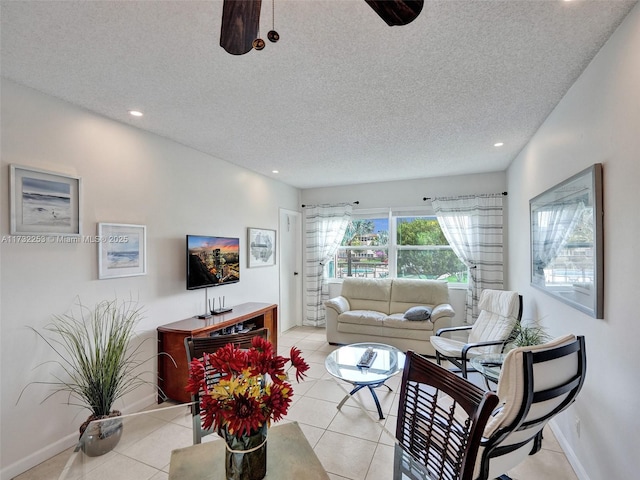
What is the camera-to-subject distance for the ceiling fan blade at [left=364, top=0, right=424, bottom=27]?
2.55 feet

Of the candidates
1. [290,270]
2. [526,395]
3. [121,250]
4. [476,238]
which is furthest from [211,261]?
[476,238]

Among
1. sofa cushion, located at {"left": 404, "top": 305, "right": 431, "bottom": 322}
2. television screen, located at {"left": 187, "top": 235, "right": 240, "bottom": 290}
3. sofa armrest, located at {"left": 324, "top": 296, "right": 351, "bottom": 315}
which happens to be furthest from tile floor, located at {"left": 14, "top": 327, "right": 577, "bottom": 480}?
sofa armrest, located at {"left": 324, "top": 296, "right": 351, "bottom": 315}

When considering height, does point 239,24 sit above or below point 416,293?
above

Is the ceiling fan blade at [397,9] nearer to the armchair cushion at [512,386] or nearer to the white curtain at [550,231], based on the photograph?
the armchair cushion at [512,386]

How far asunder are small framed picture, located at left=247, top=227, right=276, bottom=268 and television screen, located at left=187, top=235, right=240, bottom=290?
371 millimetres

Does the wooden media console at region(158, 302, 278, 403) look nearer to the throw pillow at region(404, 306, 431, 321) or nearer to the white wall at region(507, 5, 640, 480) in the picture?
the throw pillow at region(404, 306, 431, 321)

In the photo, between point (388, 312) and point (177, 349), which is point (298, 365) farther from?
point (388, 312)

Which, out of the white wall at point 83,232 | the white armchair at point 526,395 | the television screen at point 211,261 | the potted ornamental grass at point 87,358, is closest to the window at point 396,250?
the television screen at point 211,261

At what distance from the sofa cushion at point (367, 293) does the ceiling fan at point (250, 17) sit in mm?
4232

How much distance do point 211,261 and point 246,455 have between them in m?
2.66

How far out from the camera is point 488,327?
339cm

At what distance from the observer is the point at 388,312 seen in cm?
466

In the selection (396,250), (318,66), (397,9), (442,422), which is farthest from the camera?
(396,250)

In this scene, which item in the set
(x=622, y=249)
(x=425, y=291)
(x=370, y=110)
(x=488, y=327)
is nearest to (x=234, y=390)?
(x=622, y=249)
